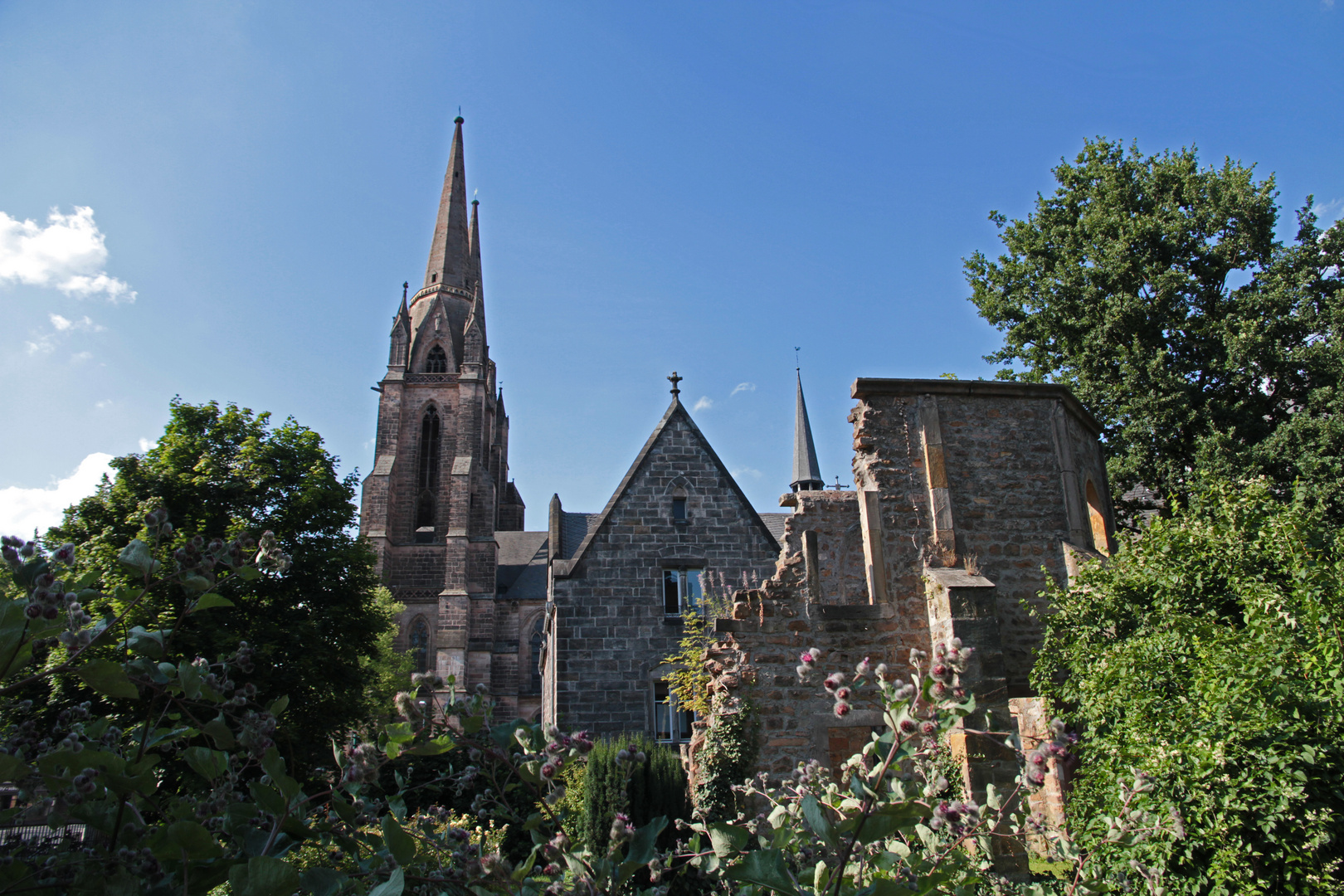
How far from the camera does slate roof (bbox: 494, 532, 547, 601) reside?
1702 inches

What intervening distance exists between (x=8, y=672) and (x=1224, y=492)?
339 inches

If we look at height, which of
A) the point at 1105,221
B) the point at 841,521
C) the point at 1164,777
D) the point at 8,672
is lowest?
the point at 1164,777

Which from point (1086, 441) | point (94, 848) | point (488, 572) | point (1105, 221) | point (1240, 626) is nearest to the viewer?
point (94, 848)

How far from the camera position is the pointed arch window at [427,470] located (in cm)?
4400

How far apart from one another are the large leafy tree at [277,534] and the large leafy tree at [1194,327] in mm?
17244

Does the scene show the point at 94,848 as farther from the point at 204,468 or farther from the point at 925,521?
the point at 204,468

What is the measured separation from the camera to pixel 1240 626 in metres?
7.03

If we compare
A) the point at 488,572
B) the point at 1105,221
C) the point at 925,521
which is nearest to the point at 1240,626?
the point at 925,521

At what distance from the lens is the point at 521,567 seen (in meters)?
46.7

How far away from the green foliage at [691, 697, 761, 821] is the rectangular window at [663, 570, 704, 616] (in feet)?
23.5

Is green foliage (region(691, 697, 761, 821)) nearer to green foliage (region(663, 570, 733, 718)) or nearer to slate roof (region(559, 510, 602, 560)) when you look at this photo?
green foliage (region(663, 570, 733, 718))

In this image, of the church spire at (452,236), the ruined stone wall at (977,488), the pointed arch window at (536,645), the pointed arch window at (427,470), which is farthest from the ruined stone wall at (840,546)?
the church spire at (452,236)

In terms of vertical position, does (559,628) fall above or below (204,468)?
below

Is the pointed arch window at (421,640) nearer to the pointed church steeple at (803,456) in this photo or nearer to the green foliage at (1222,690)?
the pointed church steeple at (803,456)
